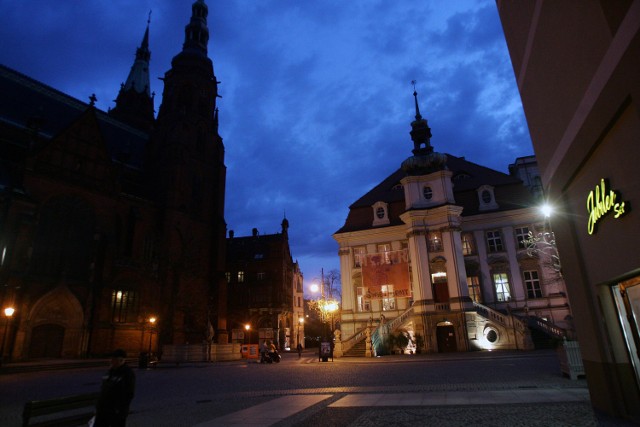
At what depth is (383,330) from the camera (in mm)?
32500

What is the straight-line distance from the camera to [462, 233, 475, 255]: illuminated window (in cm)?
3675

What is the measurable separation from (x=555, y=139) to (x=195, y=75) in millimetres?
51919

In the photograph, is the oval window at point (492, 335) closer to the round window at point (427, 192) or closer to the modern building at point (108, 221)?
the round window at point (427, 192)

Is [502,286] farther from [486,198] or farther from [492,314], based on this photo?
[486,198]

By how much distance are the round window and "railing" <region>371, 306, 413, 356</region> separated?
33.1 feet

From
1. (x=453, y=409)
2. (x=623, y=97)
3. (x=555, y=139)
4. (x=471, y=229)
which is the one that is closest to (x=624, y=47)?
(x=623, y=97)

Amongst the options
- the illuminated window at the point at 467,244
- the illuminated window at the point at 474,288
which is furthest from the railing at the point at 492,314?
the illuminated window at the point at 467,244

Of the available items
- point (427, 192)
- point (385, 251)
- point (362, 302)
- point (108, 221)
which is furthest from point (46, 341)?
point (427, 192)

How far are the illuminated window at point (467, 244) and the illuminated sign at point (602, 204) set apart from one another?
101ft

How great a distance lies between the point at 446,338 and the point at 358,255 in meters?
11.3

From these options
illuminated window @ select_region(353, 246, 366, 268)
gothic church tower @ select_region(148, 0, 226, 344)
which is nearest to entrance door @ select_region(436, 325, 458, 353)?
illuminated window @ select_region(353, 246, 366, 268)

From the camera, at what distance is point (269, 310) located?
5806 cm

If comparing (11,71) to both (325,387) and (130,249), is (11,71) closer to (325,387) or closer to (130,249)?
(130,249)

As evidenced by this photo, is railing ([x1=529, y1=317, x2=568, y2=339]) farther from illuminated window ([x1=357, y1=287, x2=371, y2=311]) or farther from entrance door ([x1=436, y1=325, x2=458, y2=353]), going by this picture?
illuminated window ([x1=357, y1=287, x2=371, y2=311])
